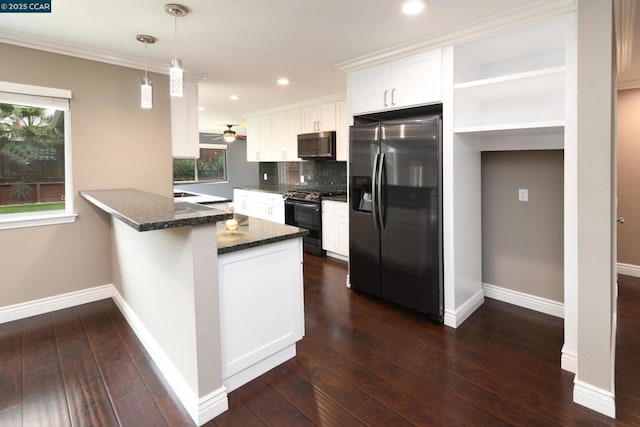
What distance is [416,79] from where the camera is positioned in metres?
2.92

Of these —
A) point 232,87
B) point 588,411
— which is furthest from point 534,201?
point 232,87

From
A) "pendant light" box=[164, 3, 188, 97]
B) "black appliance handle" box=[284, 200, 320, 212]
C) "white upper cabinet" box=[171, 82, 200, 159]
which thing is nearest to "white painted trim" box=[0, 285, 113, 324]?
"white upper cabinet" box=[171, 82, 200, 159]

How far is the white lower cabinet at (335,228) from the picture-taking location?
181 inches

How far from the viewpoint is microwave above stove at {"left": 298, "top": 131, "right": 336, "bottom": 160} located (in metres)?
4.98

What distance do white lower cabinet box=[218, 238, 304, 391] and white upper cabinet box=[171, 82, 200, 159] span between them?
2.19 m

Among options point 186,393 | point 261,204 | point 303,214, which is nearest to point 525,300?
point 186,393

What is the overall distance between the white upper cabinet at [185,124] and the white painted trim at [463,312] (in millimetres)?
3114

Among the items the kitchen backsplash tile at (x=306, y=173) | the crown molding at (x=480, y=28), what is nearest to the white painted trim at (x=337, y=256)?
the kitchen backsplash tile at (x=306, y=173)

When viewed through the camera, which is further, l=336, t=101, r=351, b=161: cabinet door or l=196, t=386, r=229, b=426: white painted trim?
l=336, t=101, r=351, b=161: cabinet door

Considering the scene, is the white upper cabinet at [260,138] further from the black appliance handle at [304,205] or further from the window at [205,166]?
the window at [205,166]

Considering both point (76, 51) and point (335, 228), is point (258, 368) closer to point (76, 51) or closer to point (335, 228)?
point (335, 228)

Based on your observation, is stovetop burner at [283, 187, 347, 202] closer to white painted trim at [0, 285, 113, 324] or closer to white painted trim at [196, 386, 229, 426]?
white painted trim at [0, 285, 113, 324]

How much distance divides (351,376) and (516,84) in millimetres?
2372

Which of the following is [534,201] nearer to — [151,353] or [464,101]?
[464,101]
